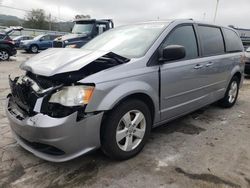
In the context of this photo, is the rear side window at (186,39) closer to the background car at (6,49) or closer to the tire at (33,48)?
the background car at (6,49)

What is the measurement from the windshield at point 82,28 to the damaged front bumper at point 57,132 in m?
9.98

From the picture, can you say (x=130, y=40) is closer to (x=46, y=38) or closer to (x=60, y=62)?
(x=60, y=62)

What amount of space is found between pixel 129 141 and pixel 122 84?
70 cm

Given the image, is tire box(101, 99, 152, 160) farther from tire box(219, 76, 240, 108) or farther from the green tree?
the green tree

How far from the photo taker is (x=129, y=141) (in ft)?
9.87

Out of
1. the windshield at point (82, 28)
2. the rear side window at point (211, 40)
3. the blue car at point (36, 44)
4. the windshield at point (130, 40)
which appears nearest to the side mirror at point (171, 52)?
the windshield at point (130, 40)

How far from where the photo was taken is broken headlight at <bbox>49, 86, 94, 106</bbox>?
8.09ft

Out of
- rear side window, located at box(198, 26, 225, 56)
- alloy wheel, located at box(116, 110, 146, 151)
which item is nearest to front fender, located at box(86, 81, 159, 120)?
alloy wheel, located at box(116, 110, 146, 151)

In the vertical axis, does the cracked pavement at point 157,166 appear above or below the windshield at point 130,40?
below

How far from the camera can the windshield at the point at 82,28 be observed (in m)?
12.2

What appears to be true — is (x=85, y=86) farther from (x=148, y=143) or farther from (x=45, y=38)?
(x=45, y=38)

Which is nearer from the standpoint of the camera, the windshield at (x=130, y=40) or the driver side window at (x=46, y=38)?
the windshield at (x=130, y=40)

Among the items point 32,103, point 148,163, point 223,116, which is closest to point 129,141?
point 148,163

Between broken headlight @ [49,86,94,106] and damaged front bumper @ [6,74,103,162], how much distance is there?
0.10 m
